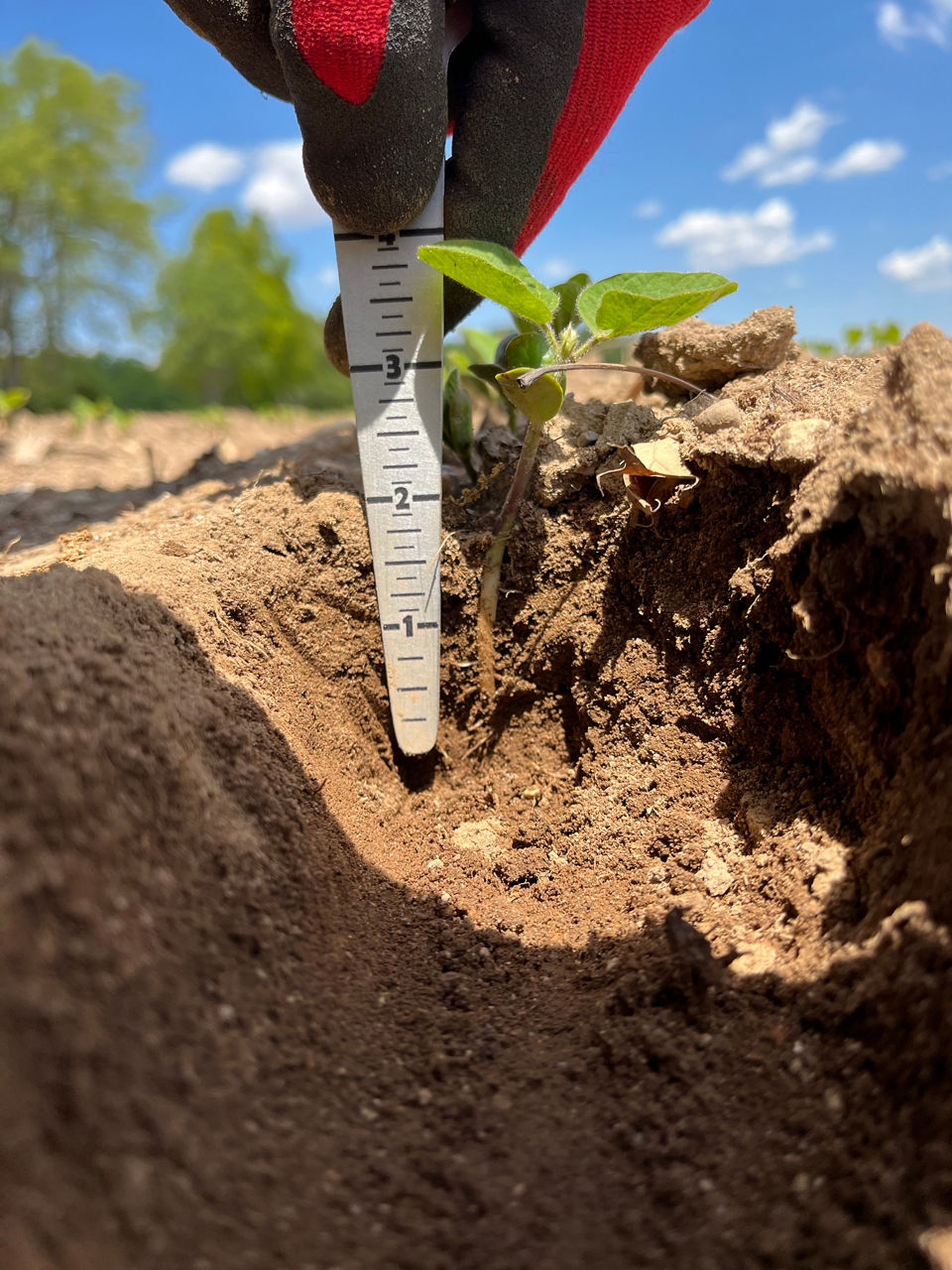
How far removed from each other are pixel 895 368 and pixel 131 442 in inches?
149

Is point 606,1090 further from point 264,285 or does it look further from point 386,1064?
point 264,285

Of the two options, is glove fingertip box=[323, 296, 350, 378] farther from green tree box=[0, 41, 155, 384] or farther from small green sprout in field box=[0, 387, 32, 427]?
green tree box=[0, 41, 155, 384]

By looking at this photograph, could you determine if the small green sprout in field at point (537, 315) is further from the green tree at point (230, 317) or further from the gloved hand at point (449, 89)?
the green tree at point (230, 317)

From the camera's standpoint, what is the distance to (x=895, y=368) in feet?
3.31

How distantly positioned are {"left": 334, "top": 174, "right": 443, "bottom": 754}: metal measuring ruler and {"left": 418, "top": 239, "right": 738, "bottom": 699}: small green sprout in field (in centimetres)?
14

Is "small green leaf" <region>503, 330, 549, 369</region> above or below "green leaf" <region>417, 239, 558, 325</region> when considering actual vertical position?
below

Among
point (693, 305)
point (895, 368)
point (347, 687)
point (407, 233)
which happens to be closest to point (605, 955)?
point (347, 687)

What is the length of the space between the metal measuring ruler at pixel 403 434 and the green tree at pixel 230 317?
42.7ft

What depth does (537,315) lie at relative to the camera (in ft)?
4.47

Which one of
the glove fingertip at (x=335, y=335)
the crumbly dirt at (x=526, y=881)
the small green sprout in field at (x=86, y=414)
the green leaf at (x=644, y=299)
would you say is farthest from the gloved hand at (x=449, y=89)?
the small green sprout in field at (x=86, y=414)

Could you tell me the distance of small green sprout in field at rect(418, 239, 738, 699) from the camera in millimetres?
1261

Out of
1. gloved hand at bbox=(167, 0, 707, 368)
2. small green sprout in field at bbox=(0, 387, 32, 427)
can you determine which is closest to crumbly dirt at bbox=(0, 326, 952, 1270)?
gloved hand at bbox=(167, 0, 707, 368)

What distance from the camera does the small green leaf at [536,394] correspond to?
136 cm

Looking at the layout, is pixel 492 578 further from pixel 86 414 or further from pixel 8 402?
pixel 86 414
